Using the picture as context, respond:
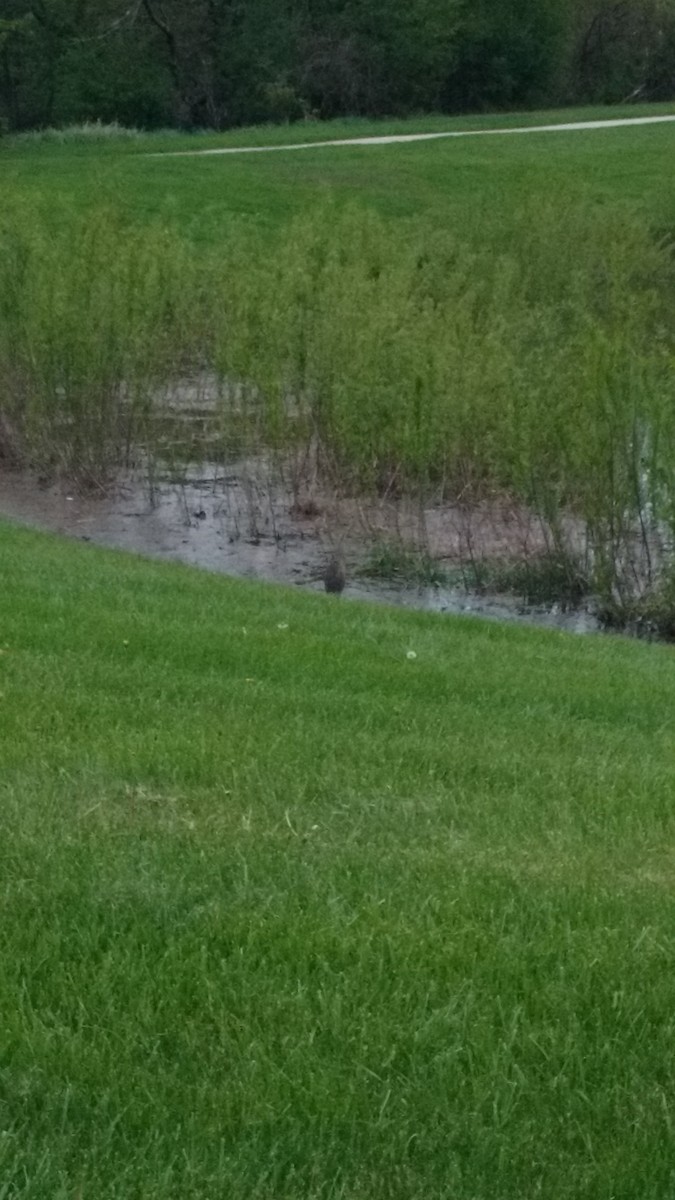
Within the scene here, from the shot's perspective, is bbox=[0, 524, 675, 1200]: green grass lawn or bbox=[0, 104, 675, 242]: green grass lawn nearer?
bbox=[0, 524, 675, 1200]: green grass lawn

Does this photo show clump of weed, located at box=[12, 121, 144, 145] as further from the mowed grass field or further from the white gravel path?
the mowed grass field

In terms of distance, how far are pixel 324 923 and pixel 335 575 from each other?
9.45 metres

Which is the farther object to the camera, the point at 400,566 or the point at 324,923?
the point at 400,566

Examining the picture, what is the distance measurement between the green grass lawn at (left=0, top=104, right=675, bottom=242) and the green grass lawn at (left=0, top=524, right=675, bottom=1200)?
1518 centimetres

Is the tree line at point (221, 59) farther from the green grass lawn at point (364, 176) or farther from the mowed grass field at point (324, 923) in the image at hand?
the mowed grass field at point (324, 923)

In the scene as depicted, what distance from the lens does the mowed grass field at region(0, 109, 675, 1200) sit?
341cm

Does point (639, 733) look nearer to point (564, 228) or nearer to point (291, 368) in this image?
point (291, 368)

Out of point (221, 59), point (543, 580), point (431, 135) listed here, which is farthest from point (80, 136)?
point (543, 580)

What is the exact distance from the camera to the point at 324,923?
4371 millimetres

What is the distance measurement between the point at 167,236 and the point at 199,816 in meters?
12.0

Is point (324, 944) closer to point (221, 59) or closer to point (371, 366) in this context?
point (371, 366)

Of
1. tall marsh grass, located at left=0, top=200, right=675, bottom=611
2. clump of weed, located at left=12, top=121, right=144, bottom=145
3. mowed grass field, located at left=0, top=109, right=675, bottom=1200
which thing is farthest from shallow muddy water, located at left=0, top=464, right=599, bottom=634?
clump of weed, located at left=12, top=121, right=144, bottom=145

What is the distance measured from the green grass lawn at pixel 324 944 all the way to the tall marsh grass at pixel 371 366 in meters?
5.40

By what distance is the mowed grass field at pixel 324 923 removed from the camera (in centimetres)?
341
